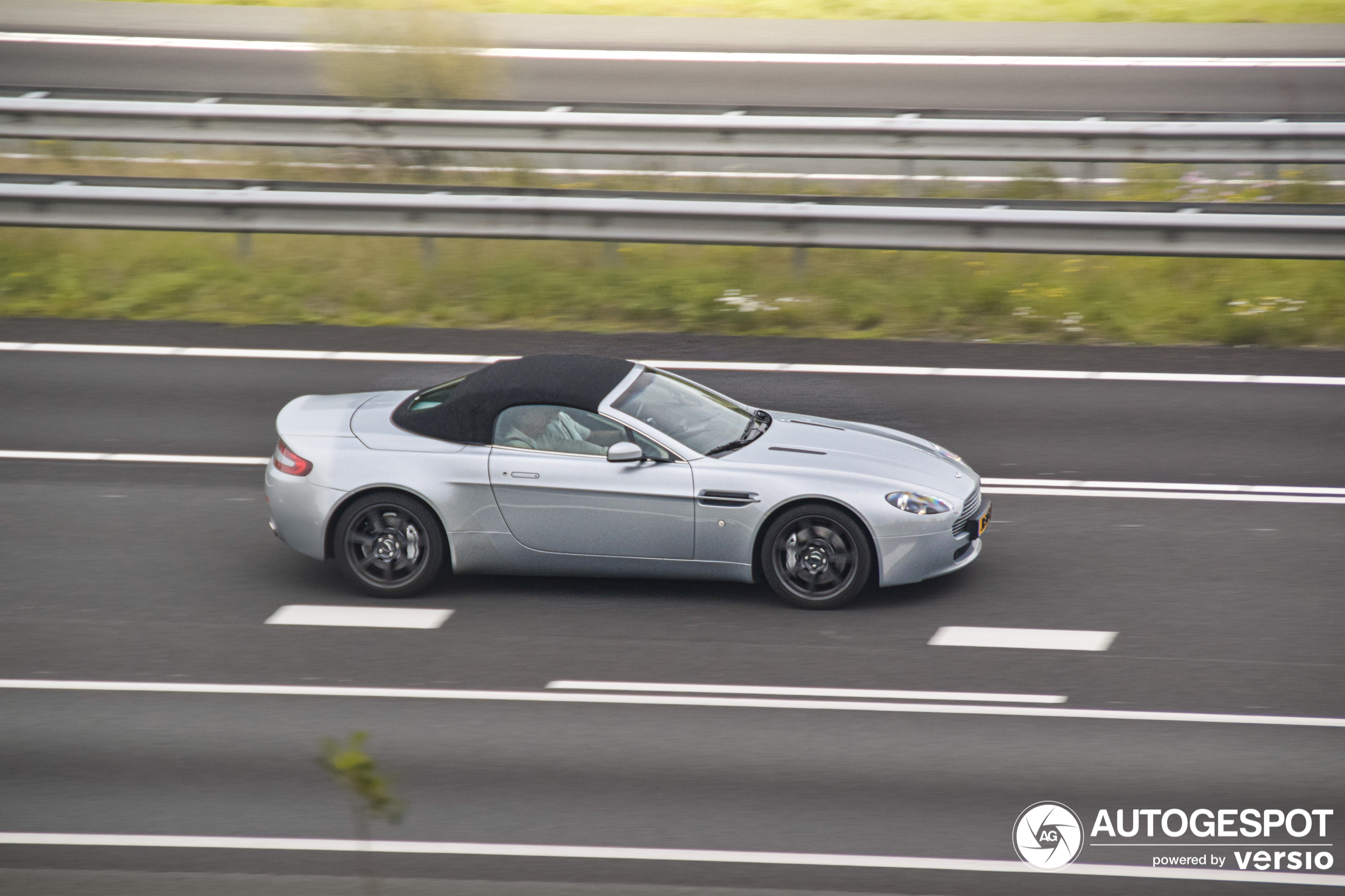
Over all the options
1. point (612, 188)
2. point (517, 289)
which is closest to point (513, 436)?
point (517, 289)

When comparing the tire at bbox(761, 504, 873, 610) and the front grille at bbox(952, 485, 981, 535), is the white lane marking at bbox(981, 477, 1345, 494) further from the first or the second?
the tire at bbox(761, 504, 873, 610)

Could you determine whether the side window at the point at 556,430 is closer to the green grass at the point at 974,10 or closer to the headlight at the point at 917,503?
the headlight at the point at 917,503

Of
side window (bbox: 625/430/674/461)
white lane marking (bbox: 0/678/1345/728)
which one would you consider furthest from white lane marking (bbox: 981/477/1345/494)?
white lane marking (bbox: 0/678/1345/728)

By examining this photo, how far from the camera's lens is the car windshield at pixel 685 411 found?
869 centimetres

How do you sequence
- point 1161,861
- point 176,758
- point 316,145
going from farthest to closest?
1. point 316,145
2. point 176,758
3. point 1161,861

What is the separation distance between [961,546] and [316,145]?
Result: 35.4 feet

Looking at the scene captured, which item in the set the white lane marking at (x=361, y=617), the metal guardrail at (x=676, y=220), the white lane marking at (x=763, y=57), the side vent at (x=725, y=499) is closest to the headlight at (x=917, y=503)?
the side vent at (x=725, y=499)

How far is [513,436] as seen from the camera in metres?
8.63

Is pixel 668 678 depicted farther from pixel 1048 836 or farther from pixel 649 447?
pixel 1048 836

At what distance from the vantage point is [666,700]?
7.55 m

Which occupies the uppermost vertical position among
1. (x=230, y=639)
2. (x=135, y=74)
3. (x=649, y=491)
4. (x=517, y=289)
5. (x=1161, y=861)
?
(x=135, y=74)

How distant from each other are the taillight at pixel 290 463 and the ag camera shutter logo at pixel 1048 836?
14.7ft


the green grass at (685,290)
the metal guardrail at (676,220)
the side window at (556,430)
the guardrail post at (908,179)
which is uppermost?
the guardrail post at (908,179)

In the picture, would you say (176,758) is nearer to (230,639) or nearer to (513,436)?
(230,639)
